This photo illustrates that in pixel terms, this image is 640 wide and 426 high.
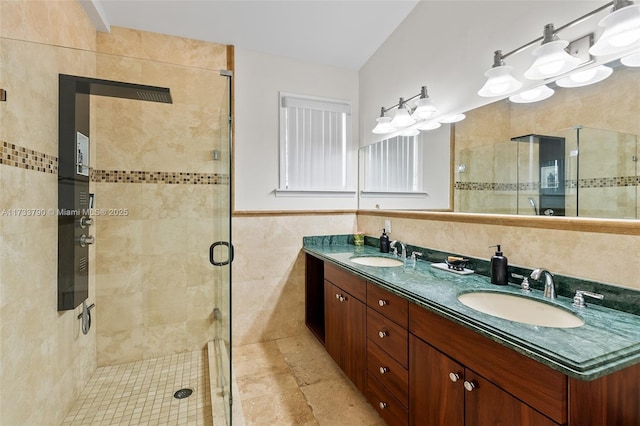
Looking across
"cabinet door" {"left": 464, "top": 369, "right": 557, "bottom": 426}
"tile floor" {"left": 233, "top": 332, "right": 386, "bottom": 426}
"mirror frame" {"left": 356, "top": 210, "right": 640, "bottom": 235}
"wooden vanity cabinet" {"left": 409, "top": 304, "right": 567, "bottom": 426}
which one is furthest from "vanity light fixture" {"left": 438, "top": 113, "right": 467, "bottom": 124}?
"tile floor" {"left": 233, "top": 332, "right": 386, "bottom": 426}

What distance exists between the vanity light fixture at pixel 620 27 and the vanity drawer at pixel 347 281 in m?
1.43

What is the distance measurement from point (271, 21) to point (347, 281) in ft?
6.54

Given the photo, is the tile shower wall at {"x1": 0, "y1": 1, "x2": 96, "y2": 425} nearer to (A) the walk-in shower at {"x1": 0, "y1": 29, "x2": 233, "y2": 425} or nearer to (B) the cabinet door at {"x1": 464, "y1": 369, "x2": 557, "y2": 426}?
(A) the walk-in shower at {"x1": 0, "y1": 29, "x2": 233, "y2": 425}

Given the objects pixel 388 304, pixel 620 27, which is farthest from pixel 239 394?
pixel 620 27

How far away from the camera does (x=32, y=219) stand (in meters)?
1.39

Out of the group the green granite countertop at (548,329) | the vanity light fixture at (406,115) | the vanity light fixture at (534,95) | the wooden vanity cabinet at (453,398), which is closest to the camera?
the green granite countertop at (548,329)

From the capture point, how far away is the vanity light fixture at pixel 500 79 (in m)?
1.41

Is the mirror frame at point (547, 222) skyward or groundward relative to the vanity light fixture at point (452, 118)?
groundward

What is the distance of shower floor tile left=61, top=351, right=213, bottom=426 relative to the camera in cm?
166

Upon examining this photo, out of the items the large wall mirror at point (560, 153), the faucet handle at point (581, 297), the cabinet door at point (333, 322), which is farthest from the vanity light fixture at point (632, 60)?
the cabinet door at point (333, 322)

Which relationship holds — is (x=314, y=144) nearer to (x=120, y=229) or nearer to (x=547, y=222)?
(x=120, y=229)

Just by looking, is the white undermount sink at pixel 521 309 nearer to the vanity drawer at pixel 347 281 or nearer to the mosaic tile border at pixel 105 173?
the vanity drawer at pixel 347 281

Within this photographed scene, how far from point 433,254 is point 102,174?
2.31 meters

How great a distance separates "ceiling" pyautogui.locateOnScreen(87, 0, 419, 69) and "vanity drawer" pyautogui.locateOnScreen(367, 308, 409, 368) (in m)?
2.09
